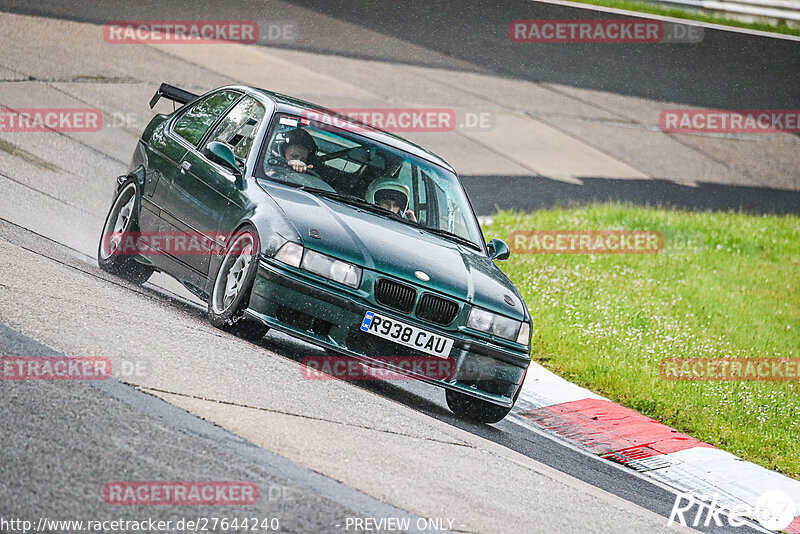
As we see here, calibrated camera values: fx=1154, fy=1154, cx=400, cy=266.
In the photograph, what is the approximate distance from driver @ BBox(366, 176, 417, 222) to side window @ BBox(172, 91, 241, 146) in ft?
4.90

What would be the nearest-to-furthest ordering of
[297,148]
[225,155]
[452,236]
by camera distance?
1. [225,155]
2. [297,148]
3. [452,236]

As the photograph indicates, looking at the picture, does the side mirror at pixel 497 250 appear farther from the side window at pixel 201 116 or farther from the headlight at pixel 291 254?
the side window at pixel 201 116

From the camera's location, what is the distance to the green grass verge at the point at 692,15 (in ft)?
82.9

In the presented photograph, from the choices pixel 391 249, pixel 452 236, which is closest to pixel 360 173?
pixel 452 236

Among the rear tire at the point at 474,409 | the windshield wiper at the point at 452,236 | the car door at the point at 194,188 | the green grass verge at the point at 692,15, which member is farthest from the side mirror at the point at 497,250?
the green grass verge at the point at 692,15

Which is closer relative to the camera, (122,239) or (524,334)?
(524,334)

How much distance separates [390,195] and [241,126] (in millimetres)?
1224

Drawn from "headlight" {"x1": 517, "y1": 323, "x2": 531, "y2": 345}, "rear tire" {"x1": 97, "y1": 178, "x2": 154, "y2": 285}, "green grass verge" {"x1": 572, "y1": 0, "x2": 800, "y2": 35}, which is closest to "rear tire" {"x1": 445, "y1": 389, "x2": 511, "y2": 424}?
"headlight" {"x1": 517, "y1": 323, "x2": 531, "y2": 345}

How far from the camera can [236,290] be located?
7180 millimetres

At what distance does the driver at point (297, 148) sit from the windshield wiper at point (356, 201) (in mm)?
231

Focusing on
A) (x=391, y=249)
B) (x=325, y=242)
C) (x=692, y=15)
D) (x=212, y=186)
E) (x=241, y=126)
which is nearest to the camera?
(x=325, y=242)

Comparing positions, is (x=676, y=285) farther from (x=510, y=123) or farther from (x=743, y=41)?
(x=743, y=41)

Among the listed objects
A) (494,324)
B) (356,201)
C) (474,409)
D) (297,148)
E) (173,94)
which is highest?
(173,94)

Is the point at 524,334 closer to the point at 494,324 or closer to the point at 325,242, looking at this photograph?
the point at 494,324
